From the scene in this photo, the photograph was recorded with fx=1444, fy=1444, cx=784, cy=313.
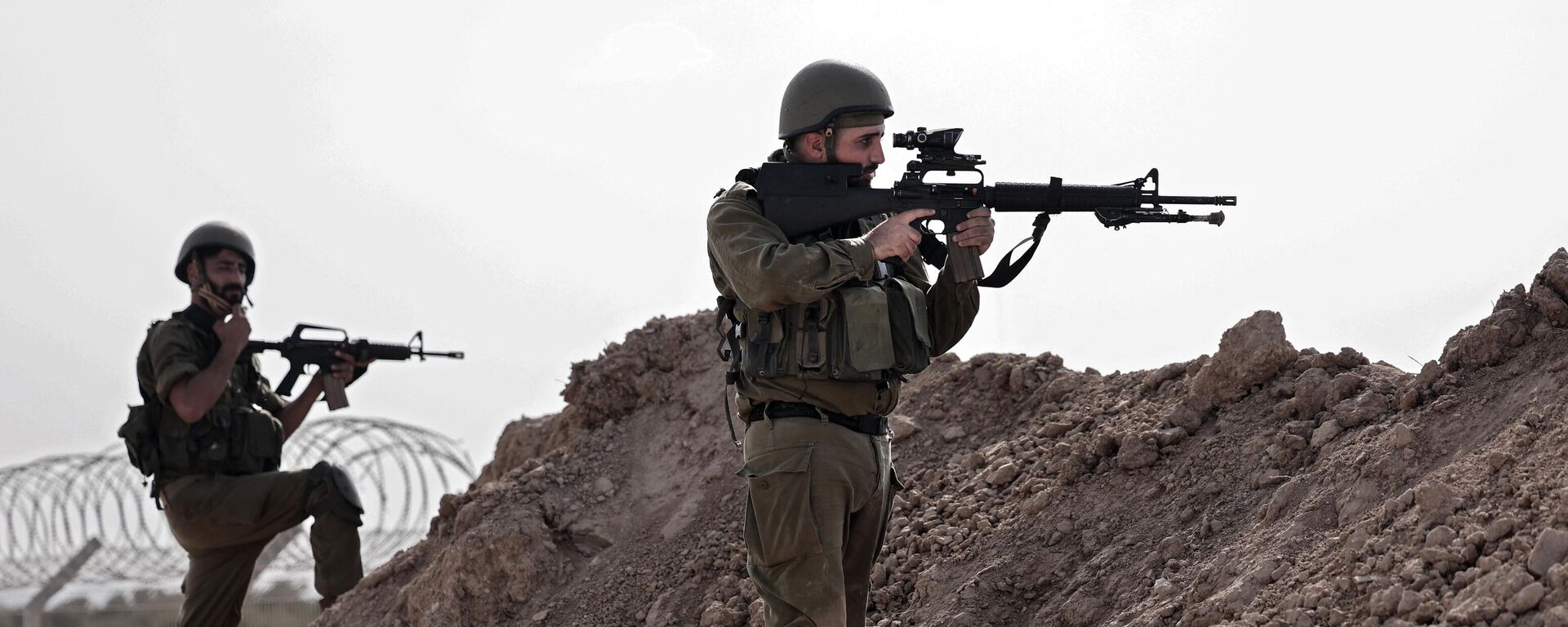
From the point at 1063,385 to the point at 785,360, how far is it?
2.68 metres

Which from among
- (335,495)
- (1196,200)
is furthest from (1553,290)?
(335,495)

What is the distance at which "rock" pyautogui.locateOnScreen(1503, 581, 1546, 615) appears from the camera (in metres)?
3.65

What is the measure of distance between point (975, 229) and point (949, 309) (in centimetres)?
32

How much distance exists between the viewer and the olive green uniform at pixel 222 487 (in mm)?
7215

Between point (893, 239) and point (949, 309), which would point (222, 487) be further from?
point (893, 239)

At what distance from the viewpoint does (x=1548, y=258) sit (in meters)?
5.11

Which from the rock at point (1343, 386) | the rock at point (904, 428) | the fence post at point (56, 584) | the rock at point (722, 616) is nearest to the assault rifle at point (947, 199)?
the rock at point (1343, 386)

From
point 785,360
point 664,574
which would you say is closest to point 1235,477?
point 785,360

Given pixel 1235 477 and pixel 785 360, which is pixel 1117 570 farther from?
pixel 785 360

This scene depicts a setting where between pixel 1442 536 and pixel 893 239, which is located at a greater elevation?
pixel 893 239

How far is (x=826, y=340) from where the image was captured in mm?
4375

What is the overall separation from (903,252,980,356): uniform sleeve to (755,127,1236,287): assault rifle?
0.08m

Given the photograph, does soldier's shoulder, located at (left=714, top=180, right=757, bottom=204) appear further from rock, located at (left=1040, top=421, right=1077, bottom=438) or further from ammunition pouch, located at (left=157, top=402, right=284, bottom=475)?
ammunition pouch, located at (left=157, top=402, right=284, bottom=475)

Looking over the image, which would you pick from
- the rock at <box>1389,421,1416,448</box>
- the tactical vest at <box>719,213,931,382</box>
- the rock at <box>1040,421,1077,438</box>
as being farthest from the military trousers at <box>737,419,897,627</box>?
the rock at <box>1040,421,1077,438</box>
